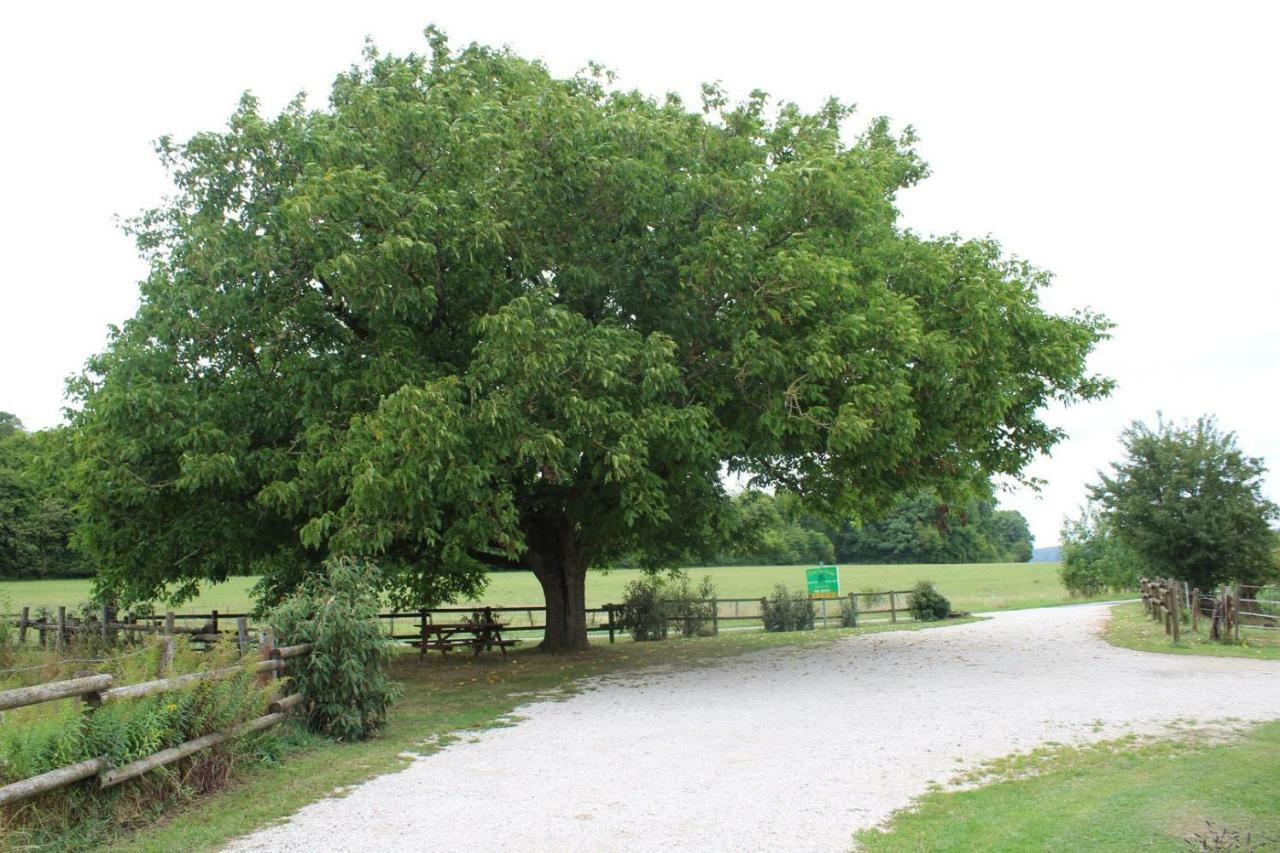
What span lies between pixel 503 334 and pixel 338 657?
197 inches

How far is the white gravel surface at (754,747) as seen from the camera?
745cm

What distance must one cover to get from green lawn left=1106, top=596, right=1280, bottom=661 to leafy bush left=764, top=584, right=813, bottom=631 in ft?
29.2

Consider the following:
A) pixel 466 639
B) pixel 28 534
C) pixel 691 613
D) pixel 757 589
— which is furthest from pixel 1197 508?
pixel 28 534

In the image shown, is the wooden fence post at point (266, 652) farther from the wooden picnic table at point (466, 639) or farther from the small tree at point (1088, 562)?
the small tree at point (1088, 562)

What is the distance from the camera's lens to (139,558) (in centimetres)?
1747

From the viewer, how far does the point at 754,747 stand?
10.6 m

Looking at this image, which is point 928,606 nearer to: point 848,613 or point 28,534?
point 848,613

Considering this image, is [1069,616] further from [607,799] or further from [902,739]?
[607,799]

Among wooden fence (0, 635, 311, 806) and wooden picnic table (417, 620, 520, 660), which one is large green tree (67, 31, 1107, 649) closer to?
wooden fence (0, 635, 311, 806)

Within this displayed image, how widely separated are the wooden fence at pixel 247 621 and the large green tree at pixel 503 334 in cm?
155

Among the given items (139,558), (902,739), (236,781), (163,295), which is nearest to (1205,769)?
(902,739)

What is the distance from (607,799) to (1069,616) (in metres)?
27.1

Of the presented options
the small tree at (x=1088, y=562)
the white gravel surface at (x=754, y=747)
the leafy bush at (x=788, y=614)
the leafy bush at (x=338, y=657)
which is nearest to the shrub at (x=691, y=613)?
the leafy bush at (x=788, y=614)

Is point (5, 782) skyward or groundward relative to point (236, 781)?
skyward
